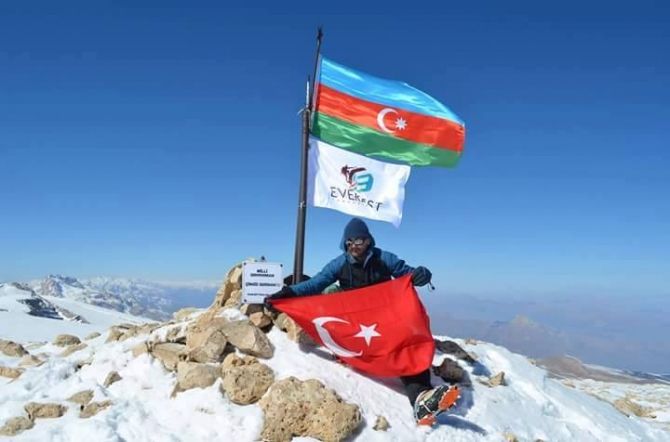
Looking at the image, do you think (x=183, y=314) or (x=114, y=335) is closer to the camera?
(x=114, y=335)

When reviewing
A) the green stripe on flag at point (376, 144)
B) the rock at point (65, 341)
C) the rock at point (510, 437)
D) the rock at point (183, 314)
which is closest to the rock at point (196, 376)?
the rock at point (183, 314)

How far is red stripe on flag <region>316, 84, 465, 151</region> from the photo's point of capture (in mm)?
10633

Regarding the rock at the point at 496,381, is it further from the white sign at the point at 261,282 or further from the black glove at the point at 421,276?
the white sign at the point at 261,282

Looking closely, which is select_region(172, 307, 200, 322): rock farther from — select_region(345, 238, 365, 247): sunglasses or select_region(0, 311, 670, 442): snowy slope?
select_region(345, 238, 365, 247): sunglasses

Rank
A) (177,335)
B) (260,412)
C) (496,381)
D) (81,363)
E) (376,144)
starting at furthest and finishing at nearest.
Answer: (376,144)
(81,363)
(177,335)
(496,381)
(260,412)

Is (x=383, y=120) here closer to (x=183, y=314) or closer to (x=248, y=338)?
(x=248, y=338)

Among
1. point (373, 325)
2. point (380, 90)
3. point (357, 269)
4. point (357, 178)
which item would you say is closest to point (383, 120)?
point (380, 90)

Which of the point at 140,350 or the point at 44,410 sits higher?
the point at 140,350

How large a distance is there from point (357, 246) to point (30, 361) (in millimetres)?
8928

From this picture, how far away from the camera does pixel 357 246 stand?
8.72 meters

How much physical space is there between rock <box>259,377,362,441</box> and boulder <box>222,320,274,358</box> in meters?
1.08

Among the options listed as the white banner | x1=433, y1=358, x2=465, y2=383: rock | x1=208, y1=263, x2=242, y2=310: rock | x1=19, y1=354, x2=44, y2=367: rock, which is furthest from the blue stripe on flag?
x1=19, y1=354, x2=44, y2=367: rock

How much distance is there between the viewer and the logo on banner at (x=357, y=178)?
9.99m

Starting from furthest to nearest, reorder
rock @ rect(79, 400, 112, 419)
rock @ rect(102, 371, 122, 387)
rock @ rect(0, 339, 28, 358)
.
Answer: rock @ rect(0, 339, 28, 358)
rock @ rect(102, 371, 122, 387)
rock @ rect(79, 400, 112, 419)
